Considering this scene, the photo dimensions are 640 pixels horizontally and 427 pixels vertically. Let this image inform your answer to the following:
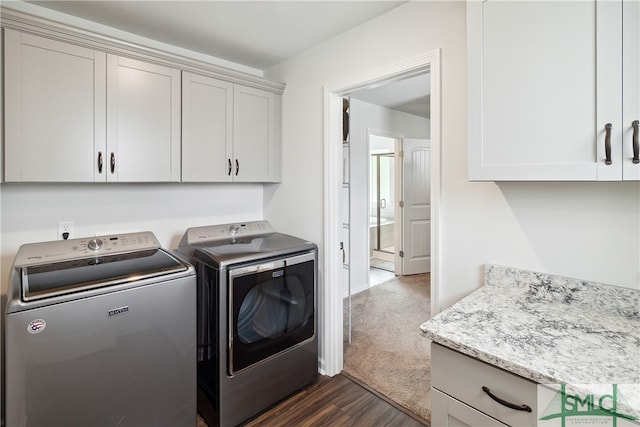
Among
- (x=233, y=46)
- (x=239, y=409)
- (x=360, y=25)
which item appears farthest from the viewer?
(x=233, y=46)

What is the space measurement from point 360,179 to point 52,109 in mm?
3206

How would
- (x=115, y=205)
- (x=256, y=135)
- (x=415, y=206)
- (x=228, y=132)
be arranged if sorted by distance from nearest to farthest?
1. (x=115, y=205)
2. (x=228, y=132)
3. (x=256, y=135)
4. (x=415, y=206)

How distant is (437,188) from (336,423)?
57.9 inches

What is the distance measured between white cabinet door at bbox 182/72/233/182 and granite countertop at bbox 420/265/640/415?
176 centimetres

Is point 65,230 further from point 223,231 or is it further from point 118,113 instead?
point 223,231

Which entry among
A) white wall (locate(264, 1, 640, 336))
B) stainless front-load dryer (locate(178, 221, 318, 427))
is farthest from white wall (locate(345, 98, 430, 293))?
stainless front-load dryer (locate(178, 221, 318, 427))

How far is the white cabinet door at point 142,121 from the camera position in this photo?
74.8 inches

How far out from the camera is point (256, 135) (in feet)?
8.28

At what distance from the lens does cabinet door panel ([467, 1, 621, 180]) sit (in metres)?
1.04

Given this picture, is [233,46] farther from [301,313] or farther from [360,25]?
[301,313]

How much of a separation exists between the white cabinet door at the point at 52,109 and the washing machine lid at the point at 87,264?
378 mm

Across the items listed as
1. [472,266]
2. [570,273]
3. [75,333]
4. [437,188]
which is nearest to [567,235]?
[570,273]

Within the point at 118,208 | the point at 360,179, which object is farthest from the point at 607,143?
the point at 360,179

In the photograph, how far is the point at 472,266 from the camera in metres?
1.61
